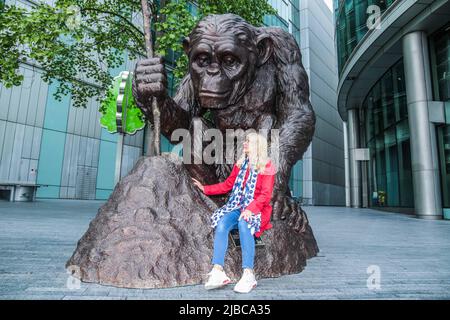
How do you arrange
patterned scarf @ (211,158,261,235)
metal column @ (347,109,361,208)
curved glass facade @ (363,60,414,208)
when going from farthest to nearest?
1. metal column @ (347,109,361,208)
2. curved glass facade @ (363,60,414,208)
3. patterned scarf @ (211,158,261,235)

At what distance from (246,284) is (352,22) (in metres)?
16.8

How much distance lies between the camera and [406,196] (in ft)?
45.3

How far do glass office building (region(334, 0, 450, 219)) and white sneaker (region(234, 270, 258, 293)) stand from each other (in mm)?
10350

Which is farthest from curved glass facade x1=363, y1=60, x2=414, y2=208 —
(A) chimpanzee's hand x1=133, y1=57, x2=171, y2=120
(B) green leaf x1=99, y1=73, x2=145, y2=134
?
(A) chimpanzee's hand x1=133, y1=57, x2=171, y2=120

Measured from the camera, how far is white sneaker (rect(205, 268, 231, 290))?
2.10 meters

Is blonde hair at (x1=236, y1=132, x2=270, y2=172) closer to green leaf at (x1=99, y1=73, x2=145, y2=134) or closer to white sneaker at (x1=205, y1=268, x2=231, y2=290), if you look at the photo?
white sneaker at (x1=205, y1=268, x2=231, y2=290)

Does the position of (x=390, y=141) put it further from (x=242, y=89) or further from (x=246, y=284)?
(x=246, y=284)

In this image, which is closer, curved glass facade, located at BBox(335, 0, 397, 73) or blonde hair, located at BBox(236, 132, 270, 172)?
blonde hair, located at BBox(236, 132, 270, 172)

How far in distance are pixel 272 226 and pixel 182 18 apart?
7.13 m

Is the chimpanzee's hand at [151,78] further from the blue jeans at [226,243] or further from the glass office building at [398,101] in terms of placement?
the glass office building at [398,101]

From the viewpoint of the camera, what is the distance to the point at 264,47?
121 inches

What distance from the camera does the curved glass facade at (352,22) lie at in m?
14.0
